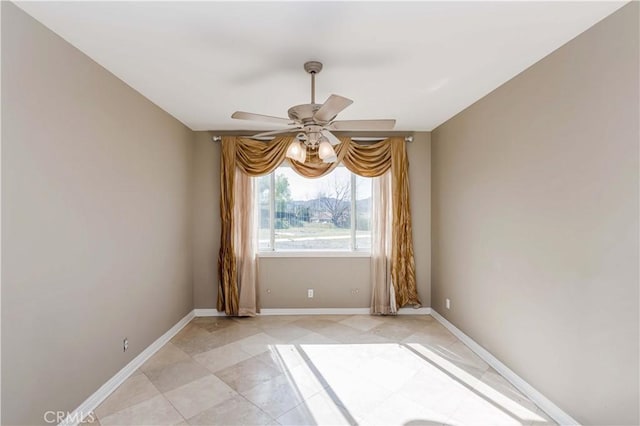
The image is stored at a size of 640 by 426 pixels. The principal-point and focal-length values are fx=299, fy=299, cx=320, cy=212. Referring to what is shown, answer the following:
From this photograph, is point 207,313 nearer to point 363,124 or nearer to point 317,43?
point 363,124

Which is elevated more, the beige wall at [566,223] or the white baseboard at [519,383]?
the beige wall at [566,223]

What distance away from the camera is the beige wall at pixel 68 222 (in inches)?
64.2

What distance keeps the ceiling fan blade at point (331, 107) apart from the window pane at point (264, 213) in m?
2.20

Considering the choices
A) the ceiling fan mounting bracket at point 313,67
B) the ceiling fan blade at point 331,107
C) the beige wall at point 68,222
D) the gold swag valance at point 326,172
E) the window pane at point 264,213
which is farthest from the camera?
the window pane at point 264,213

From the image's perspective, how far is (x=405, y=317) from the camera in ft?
13.2

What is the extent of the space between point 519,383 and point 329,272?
2349mm

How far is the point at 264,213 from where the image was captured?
4.23m

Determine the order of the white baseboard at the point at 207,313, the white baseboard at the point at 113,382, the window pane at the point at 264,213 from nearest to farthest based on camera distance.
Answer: the white baseboard at the point at 113,382
the white baseboard at the point at 207,313
the window pane at the point at 264,213

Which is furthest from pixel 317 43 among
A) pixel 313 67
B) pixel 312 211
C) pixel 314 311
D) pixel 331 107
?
pixel 314 311

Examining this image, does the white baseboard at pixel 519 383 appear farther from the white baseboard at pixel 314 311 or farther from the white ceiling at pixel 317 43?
the white ceiling at pixel 317 43

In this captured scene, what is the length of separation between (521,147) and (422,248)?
6.68 ft

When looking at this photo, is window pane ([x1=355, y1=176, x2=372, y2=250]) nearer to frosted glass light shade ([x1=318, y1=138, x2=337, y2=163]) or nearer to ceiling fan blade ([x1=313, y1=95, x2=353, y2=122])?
frosted glass light shade ([x1=318, y1=138, x2=337, y2=163])

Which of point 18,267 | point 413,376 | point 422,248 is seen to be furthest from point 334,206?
point 18,267

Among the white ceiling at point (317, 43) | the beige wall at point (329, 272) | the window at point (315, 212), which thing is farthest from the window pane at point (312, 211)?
the white ceiling at point (317, 43)
